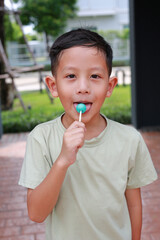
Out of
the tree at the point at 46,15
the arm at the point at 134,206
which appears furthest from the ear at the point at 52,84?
the tree at the point at 46,15

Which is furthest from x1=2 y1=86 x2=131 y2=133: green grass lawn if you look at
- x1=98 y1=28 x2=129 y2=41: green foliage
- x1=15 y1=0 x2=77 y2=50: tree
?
x1=15 y1=0 x2=77 y2=50: tree

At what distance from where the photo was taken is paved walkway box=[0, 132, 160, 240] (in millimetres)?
2842

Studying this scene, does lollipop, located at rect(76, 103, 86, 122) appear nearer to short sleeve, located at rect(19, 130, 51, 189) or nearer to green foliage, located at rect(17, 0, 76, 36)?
short sleeve, located at rect(19, 130, 51, 189)

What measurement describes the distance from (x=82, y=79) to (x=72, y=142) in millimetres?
260

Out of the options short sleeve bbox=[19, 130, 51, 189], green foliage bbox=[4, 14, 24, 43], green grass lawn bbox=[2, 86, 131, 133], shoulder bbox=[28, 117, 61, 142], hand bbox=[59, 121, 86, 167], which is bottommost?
green grass lawn bbox=[2, 86, 131, 133]

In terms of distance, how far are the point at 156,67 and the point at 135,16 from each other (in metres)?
1.04

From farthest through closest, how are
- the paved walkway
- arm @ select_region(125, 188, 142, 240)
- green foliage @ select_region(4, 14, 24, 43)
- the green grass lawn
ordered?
green foliage @ select_region(4, 14, 24, 43)
the green grass lawn
the paved walkway
arm @ select_region(125, 188, 142, 240)

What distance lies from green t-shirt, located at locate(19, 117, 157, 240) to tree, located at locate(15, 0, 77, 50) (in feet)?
22.1

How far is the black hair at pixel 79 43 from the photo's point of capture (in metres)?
1.17

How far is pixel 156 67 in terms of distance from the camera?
6090 mm

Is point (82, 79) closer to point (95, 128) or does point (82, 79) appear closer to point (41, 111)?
point (95, 128)

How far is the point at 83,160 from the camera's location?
1.21m

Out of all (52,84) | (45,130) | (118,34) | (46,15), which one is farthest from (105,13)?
(45,130)

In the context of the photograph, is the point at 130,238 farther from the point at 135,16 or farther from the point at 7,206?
the point at 135,16
